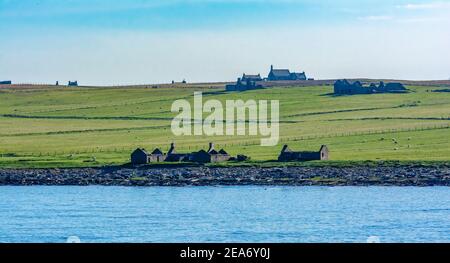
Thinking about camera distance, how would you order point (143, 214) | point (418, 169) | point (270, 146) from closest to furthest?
point (143, 214) → point (418, 169) → point (270, 146)

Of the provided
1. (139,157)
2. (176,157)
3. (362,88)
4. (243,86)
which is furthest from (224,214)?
(243,86)

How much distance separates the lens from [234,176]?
3260 inches

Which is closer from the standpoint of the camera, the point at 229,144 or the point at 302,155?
the point at 302,155

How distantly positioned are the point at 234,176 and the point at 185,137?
37.1 meters

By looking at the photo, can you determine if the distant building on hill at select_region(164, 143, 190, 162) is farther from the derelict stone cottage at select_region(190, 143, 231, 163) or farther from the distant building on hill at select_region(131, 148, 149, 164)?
the distant building on hill at select_region(131, 148, 149, 164)

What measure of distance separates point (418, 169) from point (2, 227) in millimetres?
44716

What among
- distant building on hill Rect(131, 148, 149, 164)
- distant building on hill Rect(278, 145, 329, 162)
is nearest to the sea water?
distant building on hill Rect(131, 148, 149, 164)

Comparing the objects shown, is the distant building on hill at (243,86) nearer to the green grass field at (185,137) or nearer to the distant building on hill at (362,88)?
the green grass field at (185,137)

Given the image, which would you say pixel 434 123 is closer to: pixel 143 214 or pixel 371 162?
pixel 371 162

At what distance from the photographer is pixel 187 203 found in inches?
2478

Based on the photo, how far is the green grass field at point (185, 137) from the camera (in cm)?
10000

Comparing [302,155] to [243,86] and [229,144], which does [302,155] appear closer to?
[229,144]

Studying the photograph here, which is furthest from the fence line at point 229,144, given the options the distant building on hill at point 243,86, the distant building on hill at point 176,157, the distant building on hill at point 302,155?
the distant building on hill at point 243,86
